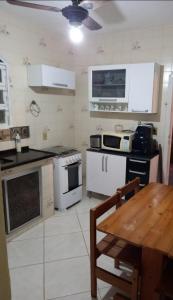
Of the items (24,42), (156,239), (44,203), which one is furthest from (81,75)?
(156,239)

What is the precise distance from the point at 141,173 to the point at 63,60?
2.02 metres

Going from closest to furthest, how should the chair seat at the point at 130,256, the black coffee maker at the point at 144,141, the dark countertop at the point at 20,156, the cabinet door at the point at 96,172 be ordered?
the chair seat at the point at 130,256 → the dark countertop at the point at 20,156 → the black coffee maker at the point at 144,141 → the cabinet door at the point at 96,172

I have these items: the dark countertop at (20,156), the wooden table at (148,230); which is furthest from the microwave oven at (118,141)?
the wooden table at (148,230)

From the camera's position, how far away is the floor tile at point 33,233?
236cm

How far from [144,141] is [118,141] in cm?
34

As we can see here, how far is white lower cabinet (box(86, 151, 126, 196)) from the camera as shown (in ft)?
9.45

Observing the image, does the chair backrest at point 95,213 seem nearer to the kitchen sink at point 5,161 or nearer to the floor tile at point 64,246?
the floor tile at point 64,246

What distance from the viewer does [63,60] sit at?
11.0 feet

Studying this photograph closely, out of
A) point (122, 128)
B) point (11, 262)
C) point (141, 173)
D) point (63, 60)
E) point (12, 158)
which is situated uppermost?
point (63, 60)

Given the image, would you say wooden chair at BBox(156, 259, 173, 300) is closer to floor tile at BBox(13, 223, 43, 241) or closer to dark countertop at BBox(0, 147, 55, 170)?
floor tile at BBox(13, 223, 43, 241)

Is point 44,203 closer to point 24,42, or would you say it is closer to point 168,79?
point 24,42

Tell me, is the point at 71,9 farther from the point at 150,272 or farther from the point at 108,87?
the point at 108,87

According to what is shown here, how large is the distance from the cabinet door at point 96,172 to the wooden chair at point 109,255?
1349 mm

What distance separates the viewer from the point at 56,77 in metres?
2.88
